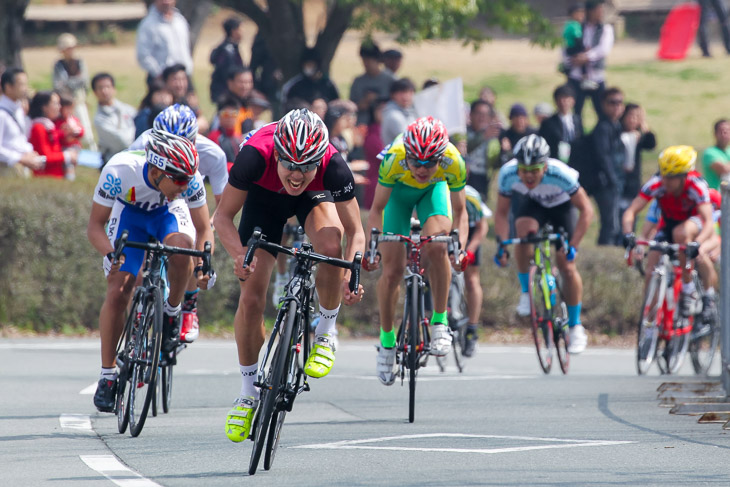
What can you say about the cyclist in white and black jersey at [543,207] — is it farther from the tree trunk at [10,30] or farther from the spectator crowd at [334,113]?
the tree trunk at [10,30]

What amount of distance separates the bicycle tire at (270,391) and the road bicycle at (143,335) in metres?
1.27

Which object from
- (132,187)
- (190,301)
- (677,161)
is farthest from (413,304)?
(677,161)

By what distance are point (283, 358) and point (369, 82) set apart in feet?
39.9

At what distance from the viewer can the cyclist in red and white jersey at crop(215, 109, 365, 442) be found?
25.1 feet

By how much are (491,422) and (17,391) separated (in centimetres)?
395

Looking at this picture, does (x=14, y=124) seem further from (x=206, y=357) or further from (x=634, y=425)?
(x=634, y=425)

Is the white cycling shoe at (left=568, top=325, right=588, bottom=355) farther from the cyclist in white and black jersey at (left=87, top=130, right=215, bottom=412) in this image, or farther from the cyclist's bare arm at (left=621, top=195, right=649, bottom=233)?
the cyclist in white and black jersey at (left=87, top=130, right=215, bottom=412)

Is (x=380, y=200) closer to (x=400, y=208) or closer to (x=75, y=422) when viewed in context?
(x=400, y=208)

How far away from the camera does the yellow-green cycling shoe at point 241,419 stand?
767cm

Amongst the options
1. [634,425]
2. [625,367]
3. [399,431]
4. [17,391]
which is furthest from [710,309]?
[17,391]

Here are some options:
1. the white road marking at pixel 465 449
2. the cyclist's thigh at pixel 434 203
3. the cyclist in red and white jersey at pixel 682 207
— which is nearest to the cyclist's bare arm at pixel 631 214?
the cyclist in red and white jersey at pixel 682 207

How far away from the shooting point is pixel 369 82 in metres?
19.2

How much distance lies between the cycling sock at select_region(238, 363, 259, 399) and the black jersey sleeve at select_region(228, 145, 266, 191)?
3.57 feet

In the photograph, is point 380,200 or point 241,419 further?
point 380,200
